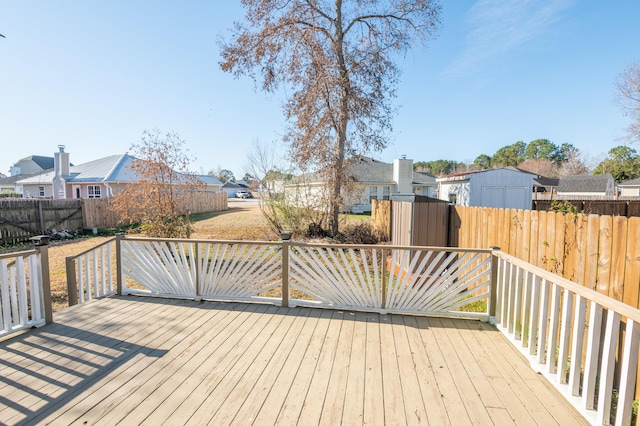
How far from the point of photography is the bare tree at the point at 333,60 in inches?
378

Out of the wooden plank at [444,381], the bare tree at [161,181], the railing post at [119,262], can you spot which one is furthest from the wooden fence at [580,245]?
the bare tree at [161,181]

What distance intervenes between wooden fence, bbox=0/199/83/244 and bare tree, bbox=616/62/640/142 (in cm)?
2714

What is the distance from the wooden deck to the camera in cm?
204

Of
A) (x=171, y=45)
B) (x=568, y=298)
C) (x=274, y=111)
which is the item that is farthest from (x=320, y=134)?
(x=568, y=298)

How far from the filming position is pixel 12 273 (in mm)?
3197

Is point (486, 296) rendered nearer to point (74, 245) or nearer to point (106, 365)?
point (106, 365)

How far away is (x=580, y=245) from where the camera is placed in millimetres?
2799

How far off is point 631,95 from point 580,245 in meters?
19.6

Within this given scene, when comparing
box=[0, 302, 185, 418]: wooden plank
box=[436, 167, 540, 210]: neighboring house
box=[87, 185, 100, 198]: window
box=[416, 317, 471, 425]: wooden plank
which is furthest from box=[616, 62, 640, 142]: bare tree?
box=[87, 185, 100, 198]: window

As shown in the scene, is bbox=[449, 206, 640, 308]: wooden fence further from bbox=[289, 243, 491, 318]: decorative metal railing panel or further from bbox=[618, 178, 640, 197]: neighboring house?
bbox=[618, 178, 640, 197]: neighboring house

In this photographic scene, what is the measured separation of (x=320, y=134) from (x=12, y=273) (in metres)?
8.01

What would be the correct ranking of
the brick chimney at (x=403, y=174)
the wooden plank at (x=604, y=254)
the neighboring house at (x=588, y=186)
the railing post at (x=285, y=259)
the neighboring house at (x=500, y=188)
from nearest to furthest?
the wooden plank at (x=604, y=254), the railing post at (x=285, y=259), the neighboring house at (x=500, y=188), the brick chimney at (x=403, y=174), the neighboring house at (x=588, y=186)

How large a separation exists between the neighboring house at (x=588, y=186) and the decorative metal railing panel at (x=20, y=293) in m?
34.1

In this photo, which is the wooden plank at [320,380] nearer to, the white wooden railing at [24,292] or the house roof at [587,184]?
the white wooden railing at [24,292]
